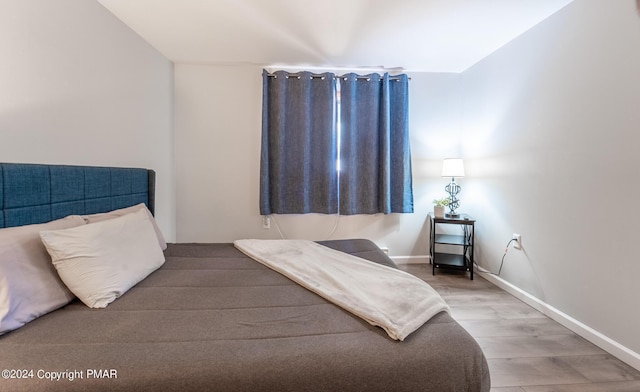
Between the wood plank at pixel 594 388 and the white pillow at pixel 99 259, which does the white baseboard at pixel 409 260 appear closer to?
the wood plank at pixel 594 388

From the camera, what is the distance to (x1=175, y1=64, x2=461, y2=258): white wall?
3.18 metres

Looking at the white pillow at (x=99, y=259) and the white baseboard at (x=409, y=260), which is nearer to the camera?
the white pillow at (x=99, y=259)

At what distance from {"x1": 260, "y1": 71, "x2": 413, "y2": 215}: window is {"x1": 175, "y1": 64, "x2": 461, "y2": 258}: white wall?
0.20 meters

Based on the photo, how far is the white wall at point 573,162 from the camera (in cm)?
174

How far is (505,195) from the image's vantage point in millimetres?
2756

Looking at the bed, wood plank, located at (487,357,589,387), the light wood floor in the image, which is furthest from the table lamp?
the bed

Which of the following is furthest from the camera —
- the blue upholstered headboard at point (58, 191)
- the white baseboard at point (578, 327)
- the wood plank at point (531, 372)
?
the white baseboard at point (578, 327)

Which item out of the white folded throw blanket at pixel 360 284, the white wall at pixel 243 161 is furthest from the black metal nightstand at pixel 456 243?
the white folded throw blanket at pixel 360 284

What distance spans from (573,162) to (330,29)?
7.17ft

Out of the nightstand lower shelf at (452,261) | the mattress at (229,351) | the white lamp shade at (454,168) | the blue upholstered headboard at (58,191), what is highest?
the white lamp shade at (454,168)

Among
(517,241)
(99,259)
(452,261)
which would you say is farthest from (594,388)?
(99,259)

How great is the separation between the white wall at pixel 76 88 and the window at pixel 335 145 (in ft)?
3.85

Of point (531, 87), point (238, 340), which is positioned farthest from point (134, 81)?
point (531, 87)

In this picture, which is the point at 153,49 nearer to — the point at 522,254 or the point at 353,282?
the point at 353,282
